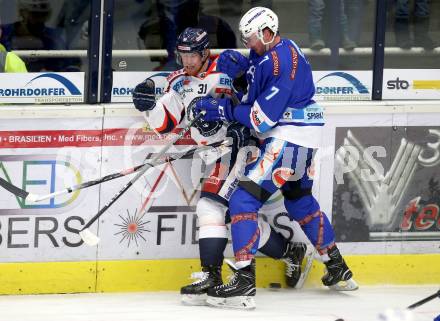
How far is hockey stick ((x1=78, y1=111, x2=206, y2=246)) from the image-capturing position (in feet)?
21.2

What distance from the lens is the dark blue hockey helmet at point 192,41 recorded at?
21.3 ft

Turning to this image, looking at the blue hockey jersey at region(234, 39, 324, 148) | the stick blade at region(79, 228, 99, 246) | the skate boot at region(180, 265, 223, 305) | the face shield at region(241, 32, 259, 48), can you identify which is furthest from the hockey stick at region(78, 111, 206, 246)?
the skate boot at region(180, 265, 223, 305)

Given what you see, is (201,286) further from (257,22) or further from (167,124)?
(257,22)

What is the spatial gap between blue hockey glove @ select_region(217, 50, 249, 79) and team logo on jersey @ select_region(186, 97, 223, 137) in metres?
0.22

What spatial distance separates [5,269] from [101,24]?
1449mm

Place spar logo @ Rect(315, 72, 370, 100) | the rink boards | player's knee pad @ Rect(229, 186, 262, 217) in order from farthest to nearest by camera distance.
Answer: spar logo @ Rect(315, 72, 370, 100) → the rink boards → player's knee pad @ Rect(229, 186, 262, 217)

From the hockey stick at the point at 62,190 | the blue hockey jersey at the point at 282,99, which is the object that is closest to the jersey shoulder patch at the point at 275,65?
the blue hockey jersey at the point at 282,99

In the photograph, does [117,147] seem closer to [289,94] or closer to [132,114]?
[132,114]

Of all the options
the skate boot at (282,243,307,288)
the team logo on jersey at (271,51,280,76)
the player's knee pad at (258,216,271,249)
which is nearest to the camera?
the team logo on jersey at (271,51,280,76)

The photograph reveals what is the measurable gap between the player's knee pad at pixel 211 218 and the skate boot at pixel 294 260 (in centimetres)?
47

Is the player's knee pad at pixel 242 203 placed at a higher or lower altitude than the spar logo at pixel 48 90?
lower

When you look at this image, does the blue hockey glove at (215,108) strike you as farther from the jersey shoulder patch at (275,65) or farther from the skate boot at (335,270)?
the skate boot at (335,270)

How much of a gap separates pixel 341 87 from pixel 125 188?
56.2 inches

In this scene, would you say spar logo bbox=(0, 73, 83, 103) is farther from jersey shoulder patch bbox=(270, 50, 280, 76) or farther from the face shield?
jersey shoulder patch bbox=(270, 50, 280, 76)
